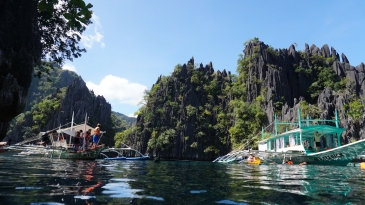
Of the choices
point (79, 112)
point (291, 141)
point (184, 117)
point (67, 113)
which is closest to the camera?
point (291, 141)

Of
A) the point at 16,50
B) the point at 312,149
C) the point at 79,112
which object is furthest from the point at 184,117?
the point at 16,50

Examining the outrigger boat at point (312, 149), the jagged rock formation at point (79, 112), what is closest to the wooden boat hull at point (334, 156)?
the outrigger boat at point (312, 149)

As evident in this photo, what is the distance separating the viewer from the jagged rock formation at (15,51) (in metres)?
8.91

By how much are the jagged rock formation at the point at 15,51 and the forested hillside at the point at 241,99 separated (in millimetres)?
42875

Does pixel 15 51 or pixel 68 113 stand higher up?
pixel 68 113

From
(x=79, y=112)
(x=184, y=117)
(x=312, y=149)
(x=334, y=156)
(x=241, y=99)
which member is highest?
(x=241, y=99)

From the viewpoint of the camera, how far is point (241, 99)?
60.3m

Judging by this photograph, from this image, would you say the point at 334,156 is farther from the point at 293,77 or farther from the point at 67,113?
the point at 67,113

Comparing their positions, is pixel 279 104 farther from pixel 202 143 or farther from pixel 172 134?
pixel 172 134

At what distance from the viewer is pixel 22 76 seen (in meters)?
10.2

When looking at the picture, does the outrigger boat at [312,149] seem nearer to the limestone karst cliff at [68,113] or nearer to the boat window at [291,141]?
the boat window at [291,141]

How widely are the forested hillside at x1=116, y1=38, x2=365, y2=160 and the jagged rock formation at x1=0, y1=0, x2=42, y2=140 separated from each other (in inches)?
1688

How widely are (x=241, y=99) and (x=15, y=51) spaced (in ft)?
181

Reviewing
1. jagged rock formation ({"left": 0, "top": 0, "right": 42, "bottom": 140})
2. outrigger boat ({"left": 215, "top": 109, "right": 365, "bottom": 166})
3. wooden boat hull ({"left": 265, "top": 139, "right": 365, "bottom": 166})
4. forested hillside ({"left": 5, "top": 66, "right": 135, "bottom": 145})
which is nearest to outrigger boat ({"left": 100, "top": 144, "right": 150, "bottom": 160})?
outrigger boat ({"left": 215, "top": 109, "right": 365, "bottom": 166})
